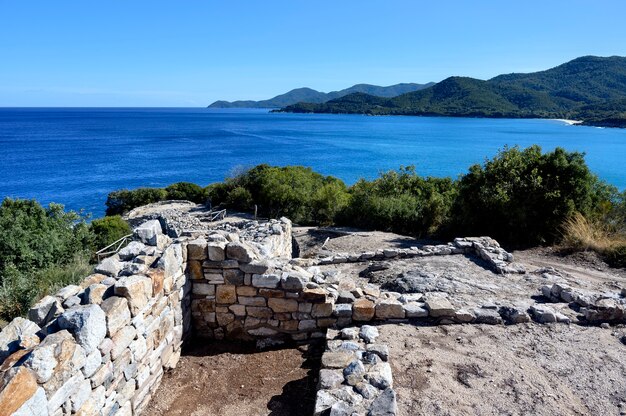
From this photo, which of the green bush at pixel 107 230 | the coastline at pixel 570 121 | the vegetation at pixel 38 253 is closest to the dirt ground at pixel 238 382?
the vegetation at pixel 38 253

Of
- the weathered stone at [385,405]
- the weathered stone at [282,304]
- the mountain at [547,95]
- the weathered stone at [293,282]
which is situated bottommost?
the weathered stone at [385,405]

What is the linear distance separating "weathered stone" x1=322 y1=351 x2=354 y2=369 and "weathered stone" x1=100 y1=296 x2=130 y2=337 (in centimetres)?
262

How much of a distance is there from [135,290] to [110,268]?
3.10ft

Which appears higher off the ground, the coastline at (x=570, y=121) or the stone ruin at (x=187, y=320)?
the coastline at (x=570, y=121)

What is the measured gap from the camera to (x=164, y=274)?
239 inches

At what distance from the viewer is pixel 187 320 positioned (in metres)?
7.11

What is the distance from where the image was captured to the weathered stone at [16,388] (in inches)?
132

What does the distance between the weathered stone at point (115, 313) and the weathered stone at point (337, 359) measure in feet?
8.60

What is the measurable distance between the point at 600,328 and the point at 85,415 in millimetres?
7784

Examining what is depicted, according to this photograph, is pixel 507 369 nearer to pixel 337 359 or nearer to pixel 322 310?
pixel 337 359

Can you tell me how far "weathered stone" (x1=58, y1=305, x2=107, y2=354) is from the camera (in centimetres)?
429

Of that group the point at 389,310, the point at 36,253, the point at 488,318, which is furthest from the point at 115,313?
the point at 36,253

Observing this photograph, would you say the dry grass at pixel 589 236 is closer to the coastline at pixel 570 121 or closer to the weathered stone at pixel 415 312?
the weathered stone at pixel 415 312

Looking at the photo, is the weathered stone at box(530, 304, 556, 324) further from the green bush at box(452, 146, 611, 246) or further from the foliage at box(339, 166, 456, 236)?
the foliage at box(339, 166, 456, 236)
